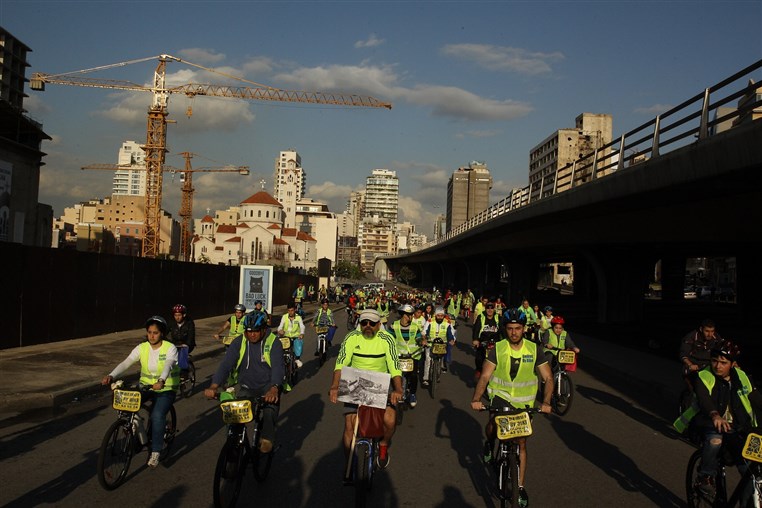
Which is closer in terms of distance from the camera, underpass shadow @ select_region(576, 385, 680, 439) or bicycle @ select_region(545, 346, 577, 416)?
underpass shadow @ select_region(576, 385, 680, 439)

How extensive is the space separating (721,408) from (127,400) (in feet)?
17.2

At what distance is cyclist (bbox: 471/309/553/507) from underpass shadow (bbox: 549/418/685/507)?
5.31 ft

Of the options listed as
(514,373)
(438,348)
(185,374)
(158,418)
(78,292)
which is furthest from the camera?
(78,292)

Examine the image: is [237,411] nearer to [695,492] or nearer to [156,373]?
[156,373]

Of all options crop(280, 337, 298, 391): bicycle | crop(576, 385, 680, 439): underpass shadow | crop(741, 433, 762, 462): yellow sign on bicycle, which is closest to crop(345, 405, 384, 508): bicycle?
crop(741, 433, 762, 462): yellow sign on bicycle

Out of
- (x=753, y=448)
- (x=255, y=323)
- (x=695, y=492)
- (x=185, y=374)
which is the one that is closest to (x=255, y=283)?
(x=185, y=374)

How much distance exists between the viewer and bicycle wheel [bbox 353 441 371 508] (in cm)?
530

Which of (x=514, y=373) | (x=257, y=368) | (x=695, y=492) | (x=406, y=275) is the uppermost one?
(x=406, y=275)

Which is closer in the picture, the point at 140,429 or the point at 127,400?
the point at 127,400

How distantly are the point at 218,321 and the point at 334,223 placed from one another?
130618mm

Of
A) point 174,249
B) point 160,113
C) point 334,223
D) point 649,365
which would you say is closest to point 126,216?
point 174,249

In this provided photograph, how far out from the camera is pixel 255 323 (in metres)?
6.33

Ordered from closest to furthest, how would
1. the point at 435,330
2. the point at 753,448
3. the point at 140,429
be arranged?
the point at 753,448 → the point at 140,429 → the point at 435,330

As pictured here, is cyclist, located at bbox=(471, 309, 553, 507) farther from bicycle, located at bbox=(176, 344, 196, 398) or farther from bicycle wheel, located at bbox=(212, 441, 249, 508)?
bicycle, located at bbox=(176, 344, 196, 398)
